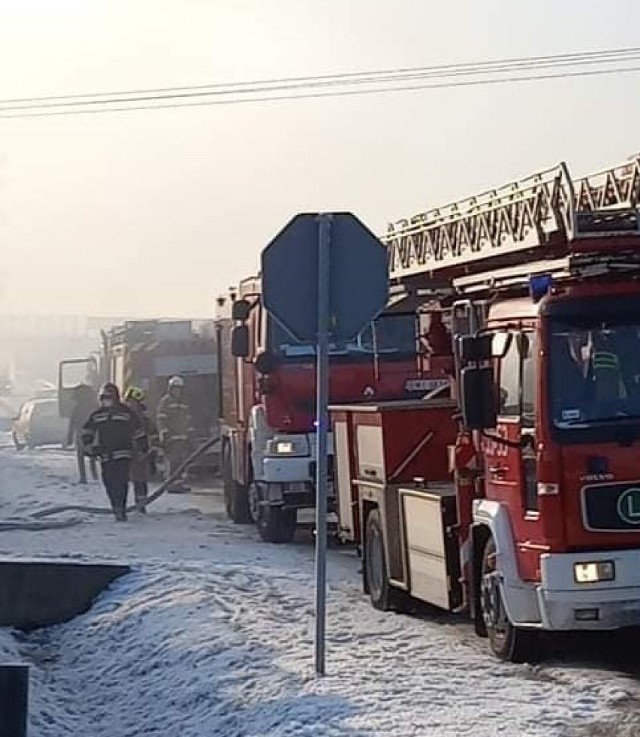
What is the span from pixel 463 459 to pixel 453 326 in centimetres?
180

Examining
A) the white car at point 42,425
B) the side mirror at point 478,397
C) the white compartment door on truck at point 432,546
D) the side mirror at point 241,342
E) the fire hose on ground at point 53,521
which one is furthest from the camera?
the white car at point 42,425

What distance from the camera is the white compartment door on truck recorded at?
12.6 m

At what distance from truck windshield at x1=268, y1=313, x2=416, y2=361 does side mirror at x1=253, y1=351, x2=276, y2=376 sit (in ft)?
0.30

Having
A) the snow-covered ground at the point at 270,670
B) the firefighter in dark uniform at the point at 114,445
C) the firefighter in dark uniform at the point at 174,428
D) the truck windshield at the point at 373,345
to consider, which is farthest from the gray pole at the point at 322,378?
the firefighter in dark uniform at the point at 174,428

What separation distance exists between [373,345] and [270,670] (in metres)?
9.22

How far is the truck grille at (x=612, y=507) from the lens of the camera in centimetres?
1048

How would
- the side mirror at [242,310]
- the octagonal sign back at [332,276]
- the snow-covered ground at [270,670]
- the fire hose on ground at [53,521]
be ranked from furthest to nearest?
the fire hose on ground at [53,521]
the side mirror at [242,310]
the octagonal sign back at [332,276]
the snow-covered ground at [270,670]

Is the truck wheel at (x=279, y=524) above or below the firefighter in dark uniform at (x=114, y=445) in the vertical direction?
below

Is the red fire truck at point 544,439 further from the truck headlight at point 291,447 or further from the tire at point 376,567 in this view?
the truck headlight at point 291,447

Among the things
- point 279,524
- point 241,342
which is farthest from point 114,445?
point 279,524

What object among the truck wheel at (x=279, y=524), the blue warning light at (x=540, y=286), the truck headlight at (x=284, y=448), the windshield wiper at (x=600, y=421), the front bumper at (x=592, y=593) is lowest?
the front bumper at (x=592, y=593)

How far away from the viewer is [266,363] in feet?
65.7

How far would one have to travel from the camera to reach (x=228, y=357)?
79.3 ft

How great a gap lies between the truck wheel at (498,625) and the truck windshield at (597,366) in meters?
1.30
